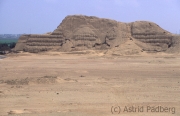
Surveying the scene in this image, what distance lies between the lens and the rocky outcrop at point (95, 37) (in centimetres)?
2719

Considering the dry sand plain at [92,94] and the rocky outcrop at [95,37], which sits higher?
the rocky outcrop at [95,37]

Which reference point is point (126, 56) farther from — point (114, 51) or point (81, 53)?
point (81, 53)

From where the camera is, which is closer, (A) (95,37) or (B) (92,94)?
(B) (92,94)

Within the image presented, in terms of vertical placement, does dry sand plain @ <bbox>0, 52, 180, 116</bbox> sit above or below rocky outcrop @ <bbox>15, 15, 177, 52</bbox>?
below

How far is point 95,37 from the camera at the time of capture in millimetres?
27969

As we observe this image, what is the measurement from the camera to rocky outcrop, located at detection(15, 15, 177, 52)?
2719cm

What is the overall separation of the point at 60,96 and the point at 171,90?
411cm

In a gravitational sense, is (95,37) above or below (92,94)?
above

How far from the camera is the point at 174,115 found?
7.42 meters

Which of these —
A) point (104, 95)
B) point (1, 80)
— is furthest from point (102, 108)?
point (1, 80)

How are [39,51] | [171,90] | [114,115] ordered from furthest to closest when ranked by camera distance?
[39,51] → [171,90] → [114,115]

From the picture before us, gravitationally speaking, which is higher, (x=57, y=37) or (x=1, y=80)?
(x=57, y=37)

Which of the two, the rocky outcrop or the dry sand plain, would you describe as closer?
the dry sand plain

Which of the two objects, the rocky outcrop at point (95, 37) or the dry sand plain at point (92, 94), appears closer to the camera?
the dry sand plain at point (92, 94)
